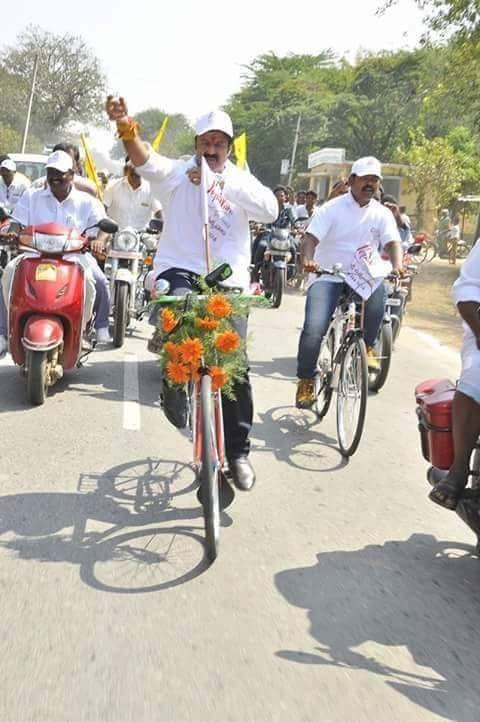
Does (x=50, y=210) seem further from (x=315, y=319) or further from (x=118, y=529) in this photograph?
(x=118, y=529)

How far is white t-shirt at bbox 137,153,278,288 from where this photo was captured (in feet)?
14.9

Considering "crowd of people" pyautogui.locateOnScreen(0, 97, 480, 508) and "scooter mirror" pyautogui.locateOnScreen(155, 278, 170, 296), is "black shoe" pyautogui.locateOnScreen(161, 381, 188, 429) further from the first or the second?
"scooter mirror" pyautogui.locateOnScreen(155, 278, 170, 296)

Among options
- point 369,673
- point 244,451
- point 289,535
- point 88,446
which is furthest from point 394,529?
point 88,446

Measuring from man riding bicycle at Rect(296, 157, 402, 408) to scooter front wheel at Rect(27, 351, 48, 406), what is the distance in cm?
197

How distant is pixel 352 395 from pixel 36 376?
2.31m

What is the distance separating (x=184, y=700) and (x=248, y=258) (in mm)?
2702

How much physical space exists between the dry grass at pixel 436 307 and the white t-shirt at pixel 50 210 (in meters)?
6.64

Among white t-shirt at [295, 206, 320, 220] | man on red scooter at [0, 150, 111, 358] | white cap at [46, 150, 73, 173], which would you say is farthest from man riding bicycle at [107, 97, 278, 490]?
white t-shirt at [295, 206, 320, 220]

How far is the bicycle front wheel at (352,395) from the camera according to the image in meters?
5.61

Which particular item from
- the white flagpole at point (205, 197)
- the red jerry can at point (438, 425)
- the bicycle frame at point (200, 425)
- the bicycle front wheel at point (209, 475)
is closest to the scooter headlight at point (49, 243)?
the white flagpole at point (205, 197)

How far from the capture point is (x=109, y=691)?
2.75 meters

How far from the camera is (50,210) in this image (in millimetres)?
6902

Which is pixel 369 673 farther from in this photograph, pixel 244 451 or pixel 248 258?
pixel 248 258

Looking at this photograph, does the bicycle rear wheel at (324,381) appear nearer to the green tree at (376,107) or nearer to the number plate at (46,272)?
the number plate at (46,272)
